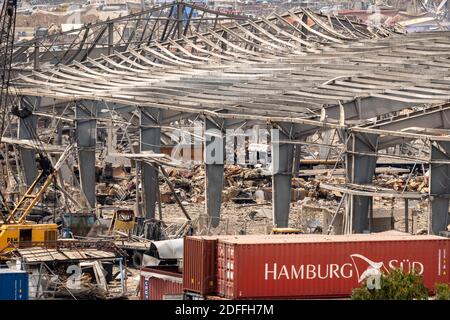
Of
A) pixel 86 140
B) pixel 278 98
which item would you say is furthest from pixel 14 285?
pixel 86 140

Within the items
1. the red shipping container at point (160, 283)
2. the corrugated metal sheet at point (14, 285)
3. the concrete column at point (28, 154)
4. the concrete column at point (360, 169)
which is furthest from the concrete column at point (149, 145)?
the corrugated metal sheet at point (14, 285)

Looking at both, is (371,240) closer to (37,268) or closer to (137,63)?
(37,268)

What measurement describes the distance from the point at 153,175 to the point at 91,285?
2061 centimetres

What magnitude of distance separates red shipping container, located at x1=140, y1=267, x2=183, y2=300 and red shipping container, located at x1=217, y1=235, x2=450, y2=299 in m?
3.15

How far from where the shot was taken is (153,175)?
83.8 meters

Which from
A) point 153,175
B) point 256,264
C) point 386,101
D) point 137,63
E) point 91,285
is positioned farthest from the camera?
point 137,63

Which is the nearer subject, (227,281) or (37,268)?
(227,281)

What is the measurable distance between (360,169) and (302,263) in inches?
627

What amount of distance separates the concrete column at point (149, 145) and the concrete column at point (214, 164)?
4.00m

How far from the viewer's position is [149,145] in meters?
83.6

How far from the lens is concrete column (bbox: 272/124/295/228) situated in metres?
74.3

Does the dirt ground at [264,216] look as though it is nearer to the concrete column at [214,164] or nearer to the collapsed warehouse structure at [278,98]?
the concrete column at [214,164]

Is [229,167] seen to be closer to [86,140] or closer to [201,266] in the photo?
[86,140]

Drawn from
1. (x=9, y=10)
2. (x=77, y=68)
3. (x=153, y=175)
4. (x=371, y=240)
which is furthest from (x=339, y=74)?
(x=371, y=240)
